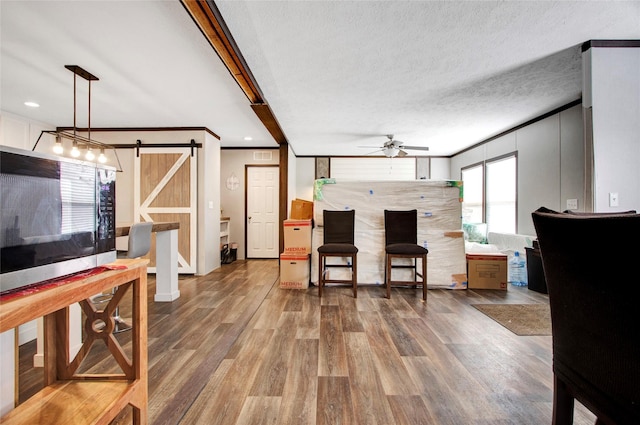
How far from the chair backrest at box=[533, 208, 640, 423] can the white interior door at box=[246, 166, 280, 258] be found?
554 centimetres

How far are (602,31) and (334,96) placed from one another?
2.35 meters

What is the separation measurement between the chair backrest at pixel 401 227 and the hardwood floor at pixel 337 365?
0.81 metres

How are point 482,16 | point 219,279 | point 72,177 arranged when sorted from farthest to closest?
point 219,279 < point 482,16 < point 72,177

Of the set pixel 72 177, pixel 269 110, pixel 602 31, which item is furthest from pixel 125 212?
pixel 602 31

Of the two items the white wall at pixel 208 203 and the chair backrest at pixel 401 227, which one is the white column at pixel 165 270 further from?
the chair backrest at pixel 401 227

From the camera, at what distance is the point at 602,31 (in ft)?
7.11

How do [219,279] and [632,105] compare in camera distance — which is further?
[219,279]

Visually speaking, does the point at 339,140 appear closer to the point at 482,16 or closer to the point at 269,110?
the point at 269,110

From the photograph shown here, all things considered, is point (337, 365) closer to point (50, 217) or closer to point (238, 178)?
point (50, 217)

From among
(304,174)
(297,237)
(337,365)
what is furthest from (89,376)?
(304,174)

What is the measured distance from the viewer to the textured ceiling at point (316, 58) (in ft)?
6.29

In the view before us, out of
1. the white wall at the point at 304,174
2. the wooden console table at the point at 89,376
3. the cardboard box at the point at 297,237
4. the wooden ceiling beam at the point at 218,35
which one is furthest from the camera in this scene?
the white wall at the point at 304,174

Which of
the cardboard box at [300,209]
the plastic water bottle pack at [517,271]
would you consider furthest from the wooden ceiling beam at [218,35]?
the plastic water bottle pack at [517,271]

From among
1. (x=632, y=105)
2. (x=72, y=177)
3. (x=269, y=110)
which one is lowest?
(x=72, y=177)
